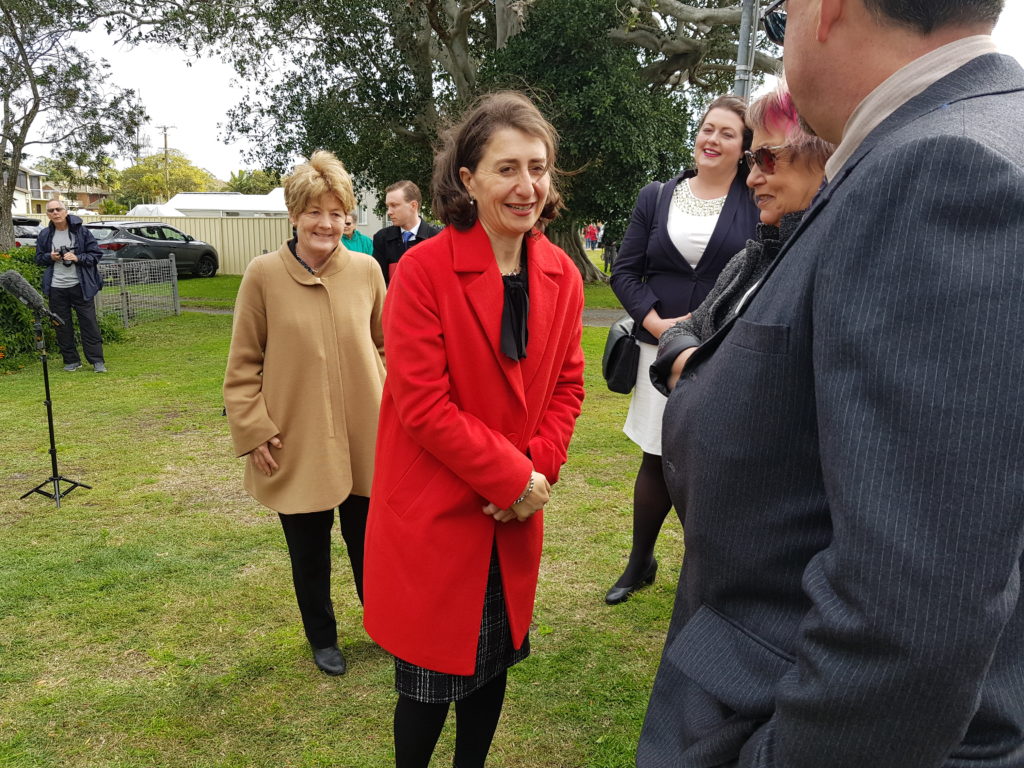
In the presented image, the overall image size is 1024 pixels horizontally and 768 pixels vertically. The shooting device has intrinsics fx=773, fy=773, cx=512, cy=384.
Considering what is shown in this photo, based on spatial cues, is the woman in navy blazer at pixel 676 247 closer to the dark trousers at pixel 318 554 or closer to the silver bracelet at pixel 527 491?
the silver bracelet at pixel 527 491

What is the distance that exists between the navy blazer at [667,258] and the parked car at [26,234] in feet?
82.5

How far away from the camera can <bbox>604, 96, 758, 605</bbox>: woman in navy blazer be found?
3.28 metres

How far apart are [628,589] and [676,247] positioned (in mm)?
1758

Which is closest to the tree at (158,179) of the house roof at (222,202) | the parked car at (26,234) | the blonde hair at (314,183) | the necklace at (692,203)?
the house roof at (222,202)

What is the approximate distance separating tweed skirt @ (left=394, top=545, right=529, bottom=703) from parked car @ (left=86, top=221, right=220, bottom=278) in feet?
75.4

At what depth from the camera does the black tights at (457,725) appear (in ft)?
7.28

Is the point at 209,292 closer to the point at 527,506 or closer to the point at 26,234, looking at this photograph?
the point at 26,234

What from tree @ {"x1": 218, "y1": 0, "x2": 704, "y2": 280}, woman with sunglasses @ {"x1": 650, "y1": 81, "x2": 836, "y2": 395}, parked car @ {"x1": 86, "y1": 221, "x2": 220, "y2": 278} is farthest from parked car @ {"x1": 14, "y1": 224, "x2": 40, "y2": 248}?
woman with sunglasses @ {"x1": 650, "y1": 81, "x2": 836, "y2": 395}

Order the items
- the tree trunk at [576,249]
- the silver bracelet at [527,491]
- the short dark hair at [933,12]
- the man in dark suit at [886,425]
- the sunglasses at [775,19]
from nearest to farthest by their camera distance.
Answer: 1. the man in dark suit at [886,425]
2. the short dark hair at [933,12]
3. the sunglasses at [775,19]
4. the silver bracelet at [527,491]
5. the tree trunk at [576,249]

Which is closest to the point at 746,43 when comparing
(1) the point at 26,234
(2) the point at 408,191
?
(2) the point at 408,191

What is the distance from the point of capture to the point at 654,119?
49.6 ft

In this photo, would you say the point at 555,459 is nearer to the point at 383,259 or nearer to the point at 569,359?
the point at 569,359

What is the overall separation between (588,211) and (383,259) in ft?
32.4

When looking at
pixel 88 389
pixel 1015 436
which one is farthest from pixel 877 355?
pixel 88 389
